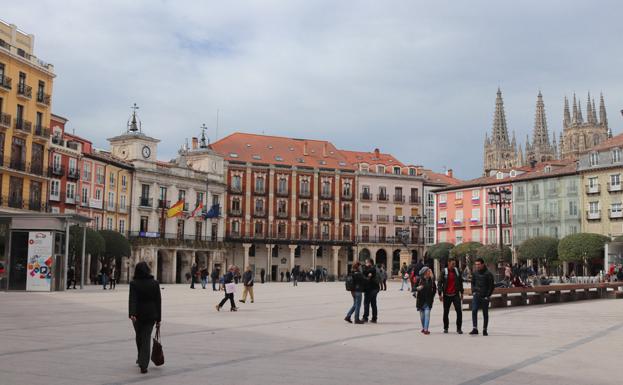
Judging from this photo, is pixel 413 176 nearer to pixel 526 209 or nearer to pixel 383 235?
pixel 383 235

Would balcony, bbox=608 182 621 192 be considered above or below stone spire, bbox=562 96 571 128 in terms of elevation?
below

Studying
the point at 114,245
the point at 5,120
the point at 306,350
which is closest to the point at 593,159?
the point at 114,245

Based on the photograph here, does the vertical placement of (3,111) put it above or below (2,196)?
above

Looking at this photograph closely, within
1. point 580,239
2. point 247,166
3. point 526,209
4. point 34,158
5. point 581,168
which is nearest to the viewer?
point 34,158

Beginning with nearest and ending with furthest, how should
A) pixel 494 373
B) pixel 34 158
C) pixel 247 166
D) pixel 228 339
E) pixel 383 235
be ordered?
pixel 494 373 → pixel 228 339 → pixel 34 158 → pixel 247 166 → pixel 383 235

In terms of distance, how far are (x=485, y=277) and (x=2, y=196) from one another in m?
44.4

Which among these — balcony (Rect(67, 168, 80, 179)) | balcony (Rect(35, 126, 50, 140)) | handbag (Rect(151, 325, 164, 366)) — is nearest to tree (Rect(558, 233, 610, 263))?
balcony (Rect(67, 168, 80, 179))

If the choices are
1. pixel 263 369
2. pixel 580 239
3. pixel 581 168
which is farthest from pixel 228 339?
pixel 581 168

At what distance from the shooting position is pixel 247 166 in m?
91.6

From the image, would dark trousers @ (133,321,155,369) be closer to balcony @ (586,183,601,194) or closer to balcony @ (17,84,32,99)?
balcony @ (17,84,32,99)

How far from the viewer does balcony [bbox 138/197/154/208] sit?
77.2 meters

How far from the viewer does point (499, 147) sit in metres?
176

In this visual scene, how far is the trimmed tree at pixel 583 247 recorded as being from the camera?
6750 cm

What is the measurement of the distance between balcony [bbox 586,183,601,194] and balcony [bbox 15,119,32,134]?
52854 millimetres
